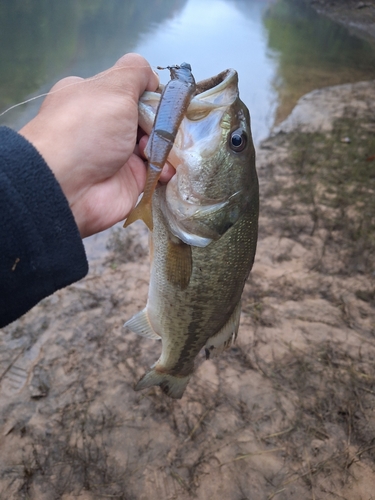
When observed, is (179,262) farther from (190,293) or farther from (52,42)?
(52,42)

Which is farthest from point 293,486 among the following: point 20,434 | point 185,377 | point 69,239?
point 69,239

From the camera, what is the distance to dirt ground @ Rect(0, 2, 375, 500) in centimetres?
264

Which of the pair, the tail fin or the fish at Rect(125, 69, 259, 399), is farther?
the tail fin

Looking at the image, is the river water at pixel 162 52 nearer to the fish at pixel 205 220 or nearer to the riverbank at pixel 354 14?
the riverbank at pixel 354 14

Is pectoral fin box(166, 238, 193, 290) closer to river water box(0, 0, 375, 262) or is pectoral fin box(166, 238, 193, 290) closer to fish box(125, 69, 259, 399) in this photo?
fish box(125, 69, 259, 399)

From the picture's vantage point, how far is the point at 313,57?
1973cm

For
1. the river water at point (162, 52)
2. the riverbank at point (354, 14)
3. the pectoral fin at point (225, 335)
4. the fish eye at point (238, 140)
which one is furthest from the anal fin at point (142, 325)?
the riverbank at point (354, 14)

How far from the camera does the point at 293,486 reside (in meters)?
2.61

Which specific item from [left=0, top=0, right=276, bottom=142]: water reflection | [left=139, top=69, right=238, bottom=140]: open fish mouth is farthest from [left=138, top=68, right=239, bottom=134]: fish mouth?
[left=0, top=0, right=276, bottom=142]: water reflection

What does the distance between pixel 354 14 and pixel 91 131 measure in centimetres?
3755

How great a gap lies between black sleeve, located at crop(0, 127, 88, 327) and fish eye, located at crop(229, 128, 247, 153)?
863 mm

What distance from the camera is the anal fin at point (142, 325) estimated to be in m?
2.44

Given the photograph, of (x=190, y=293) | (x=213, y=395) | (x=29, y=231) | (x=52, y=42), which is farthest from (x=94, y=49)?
(x=29, y=231)

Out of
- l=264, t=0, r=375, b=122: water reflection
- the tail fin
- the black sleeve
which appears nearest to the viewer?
the black sleeve
